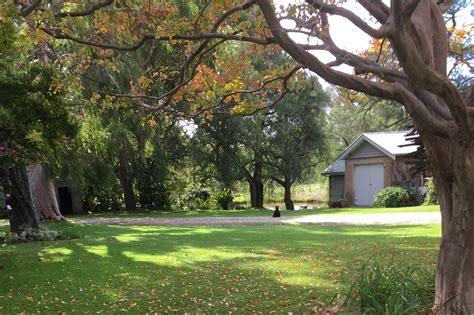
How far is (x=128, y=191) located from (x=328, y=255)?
2329cm

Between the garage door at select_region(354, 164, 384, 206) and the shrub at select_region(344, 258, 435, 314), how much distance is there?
23727 mm

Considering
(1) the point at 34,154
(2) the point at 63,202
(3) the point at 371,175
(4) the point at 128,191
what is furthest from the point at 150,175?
(1) the point at 34,154

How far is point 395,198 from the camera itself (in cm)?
2475

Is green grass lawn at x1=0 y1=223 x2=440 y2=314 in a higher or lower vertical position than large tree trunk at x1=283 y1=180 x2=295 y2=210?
lower

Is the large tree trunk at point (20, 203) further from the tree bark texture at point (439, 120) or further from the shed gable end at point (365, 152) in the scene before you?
the shed gable end at point (365, 152)

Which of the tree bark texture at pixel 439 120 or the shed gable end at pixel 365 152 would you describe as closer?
the tree bark texture at pixel 439 120

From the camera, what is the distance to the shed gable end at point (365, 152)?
2908 centimetres

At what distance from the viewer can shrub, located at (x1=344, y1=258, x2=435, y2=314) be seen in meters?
5.04

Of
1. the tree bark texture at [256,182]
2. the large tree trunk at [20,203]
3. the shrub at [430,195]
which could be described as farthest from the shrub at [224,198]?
the large tree trunk at [20,203]

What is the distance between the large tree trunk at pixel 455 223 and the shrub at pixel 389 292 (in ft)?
1.19

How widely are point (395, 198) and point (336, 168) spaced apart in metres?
9.67

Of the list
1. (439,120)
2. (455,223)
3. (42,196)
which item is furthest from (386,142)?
(439,120)

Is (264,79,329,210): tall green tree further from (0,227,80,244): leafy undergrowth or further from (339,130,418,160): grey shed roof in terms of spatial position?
(0,227,80,244): leafy undergrowth

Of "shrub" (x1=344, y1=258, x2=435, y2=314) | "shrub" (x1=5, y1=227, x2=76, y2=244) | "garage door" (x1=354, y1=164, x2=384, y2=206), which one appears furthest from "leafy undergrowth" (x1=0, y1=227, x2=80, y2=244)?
"garage door" (x1=354, y1=164, x2=384, y2=206)
